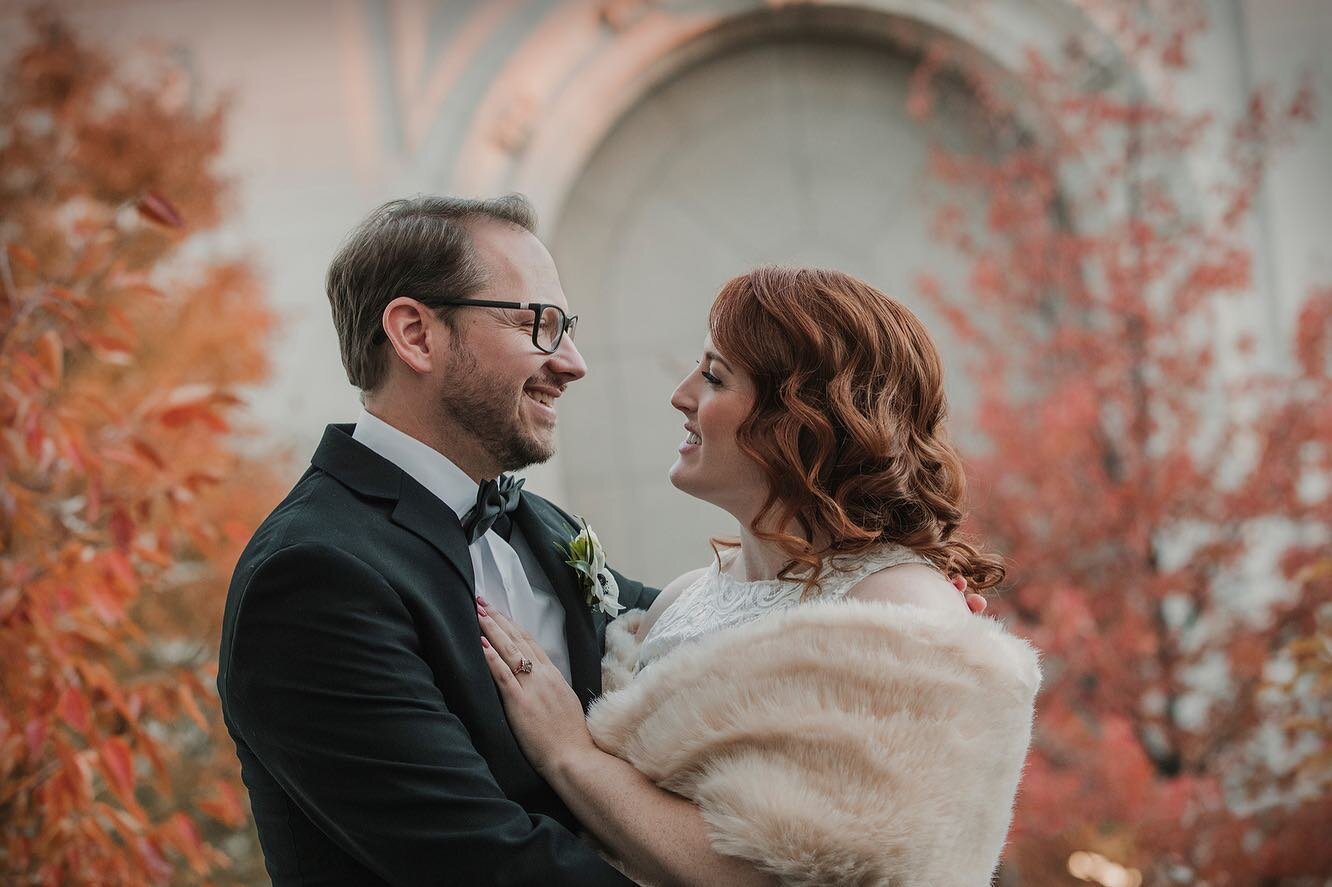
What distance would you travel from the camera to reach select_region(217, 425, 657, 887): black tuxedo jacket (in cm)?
193

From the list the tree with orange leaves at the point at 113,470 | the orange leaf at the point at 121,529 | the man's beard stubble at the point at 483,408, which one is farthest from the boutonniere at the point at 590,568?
the orange leaf at the point at 121,529

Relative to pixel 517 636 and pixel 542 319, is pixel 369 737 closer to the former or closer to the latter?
pixel 517 636

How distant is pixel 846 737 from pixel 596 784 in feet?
1.26

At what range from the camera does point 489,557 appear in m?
2.42

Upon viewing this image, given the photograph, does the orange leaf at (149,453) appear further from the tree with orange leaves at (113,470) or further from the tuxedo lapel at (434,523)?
the tuxedo lapel at (434,523)

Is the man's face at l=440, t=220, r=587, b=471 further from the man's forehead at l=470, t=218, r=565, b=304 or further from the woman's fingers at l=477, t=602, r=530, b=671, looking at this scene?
the woman's fingers at l=477, t=602, r=530, b=671

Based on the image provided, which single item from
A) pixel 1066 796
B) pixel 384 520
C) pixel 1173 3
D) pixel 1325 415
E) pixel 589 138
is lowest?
pixel 1066 796

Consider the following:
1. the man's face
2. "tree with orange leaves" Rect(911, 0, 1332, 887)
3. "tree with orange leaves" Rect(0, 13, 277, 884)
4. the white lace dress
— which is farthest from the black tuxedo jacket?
"tree with orange leaves" Rect(911, 0, 1332, 887)

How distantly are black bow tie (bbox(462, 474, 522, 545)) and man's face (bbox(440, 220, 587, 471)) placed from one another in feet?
0.21

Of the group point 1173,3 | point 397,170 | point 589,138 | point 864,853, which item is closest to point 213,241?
point 397,170

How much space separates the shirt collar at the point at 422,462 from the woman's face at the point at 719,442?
0.37 m

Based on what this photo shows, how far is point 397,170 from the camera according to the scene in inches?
257

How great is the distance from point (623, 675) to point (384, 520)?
53 centimetres

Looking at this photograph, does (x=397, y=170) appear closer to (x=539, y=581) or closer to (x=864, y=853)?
(x=539, y=581)
